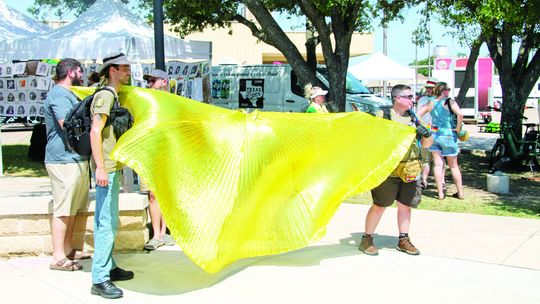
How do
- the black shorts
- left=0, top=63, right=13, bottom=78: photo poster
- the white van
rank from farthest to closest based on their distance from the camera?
the white van → left=0, top=63, right=13, bottom=78: photo poster → the black shorts

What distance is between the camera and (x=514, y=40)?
1316 centimetres

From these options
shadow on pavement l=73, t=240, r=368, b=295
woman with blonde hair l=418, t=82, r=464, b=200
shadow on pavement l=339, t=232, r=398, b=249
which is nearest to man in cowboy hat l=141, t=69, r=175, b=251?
shadow on pavement l=73, t=240, r=368, b=295

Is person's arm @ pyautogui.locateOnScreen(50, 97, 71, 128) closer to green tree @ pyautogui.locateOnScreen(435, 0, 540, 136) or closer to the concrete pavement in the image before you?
the concrete pavement

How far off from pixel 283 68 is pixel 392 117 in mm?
12215

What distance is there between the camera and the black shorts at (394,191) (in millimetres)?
6035

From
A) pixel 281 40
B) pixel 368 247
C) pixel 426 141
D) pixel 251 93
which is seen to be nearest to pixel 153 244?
pixel 368 247

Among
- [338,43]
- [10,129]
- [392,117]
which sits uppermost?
[338,43]

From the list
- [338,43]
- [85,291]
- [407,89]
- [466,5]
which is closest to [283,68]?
[338,43]

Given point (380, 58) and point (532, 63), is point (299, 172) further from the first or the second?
point (380, 58)

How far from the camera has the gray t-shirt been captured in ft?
17.6

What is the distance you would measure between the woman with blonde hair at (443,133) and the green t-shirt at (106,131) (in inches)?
213

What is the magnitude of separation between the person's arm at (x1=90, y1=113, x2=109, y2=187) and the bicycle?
8.85m

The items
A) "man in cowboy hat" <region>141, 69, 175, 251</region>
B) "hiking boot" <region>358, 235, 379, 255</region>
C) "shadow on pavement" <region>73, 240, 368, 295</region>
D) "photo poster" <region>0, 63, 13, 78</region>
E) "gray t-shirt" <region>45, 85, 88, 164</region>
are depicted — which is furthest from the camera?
"photo poster" <region>0, 63, 13, 78</region>

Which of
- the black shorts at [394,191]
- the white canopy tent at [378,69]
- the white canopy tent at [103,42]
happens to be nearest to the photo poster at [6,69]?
the white canopy tent at [103,42]
